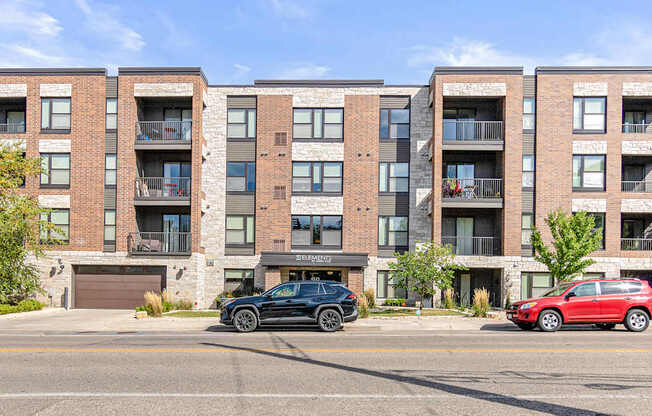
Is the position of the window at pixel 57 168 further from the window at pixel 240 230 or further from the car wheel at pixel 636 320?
the car wheel at pixel 636 320

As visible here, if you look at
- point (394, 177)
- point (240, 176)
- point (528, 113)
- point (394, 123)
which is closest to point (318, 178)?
point (394, 177)

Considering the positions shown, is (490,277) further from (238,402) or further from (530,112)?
(238,402)

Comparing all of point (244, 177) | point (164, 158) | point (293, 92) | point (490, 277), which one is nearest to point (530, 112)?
point (490, 277)

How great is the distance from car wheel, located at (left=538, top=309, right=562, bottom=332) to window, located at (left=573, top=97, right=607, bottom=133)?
1572 cm

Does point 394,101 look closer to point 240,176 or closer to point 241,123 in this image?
point 241,123

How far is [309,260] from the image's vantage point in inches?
1147

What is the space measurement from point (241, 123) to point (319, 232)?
794cm

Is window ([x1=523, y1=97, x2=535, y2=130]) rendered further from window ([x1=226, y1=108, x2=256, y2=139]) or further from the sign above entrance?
window ([x1=226, y1=108, x2=256, y2=139])

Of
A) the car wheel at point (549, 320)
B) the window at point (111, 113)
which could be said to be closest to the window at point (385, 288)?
the car wheel at point (549, 320)

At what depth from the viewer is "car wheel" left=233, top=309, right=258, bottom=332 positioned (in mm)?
17203

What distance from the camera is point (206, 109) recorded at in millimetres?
31109

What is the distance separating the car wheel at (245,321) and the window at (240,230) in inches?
544

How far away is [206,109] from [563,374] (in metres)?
25.9

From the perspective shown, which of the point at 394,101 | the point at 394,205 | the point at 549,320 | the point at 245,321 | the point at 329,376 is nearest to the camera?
the point at 329,376
